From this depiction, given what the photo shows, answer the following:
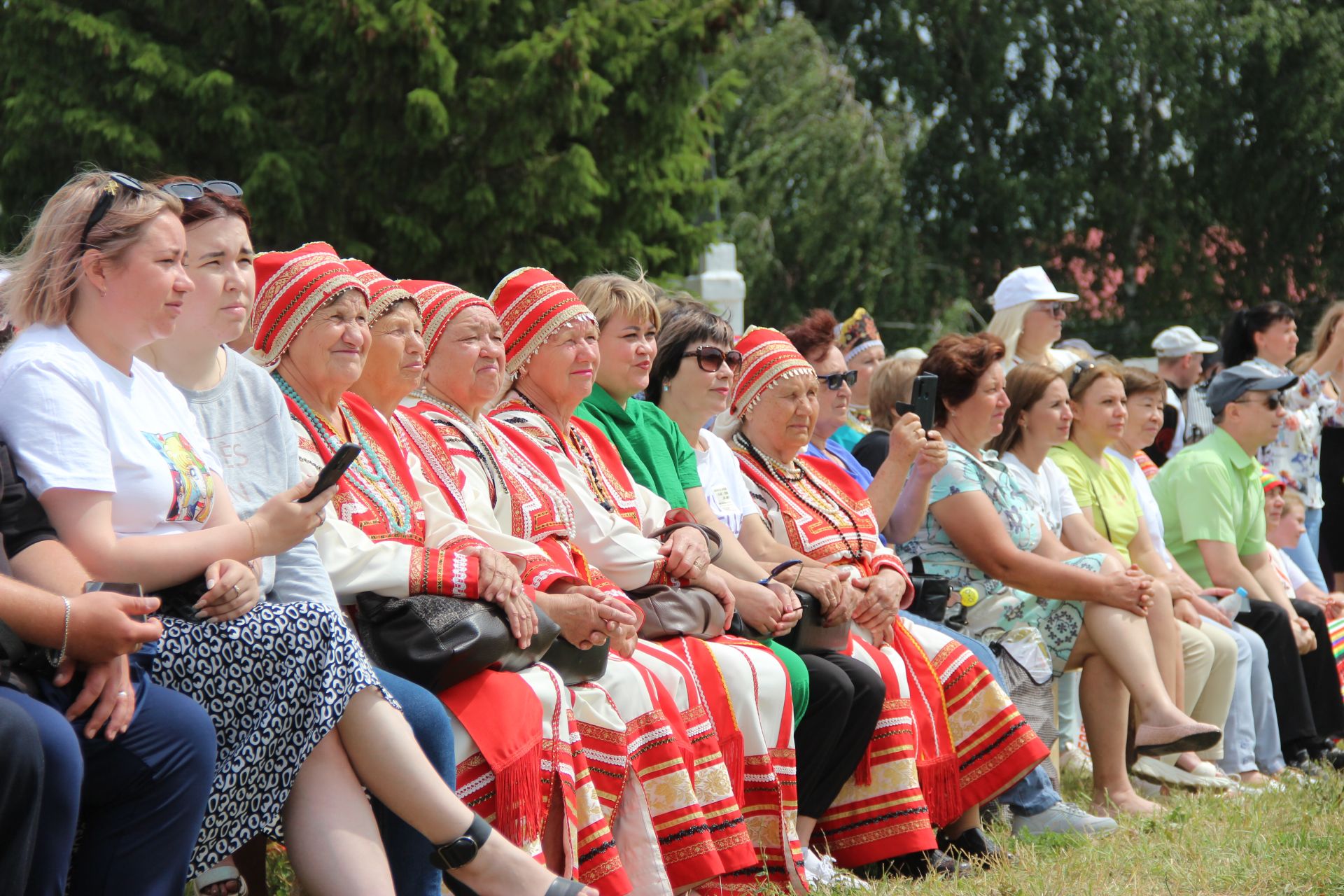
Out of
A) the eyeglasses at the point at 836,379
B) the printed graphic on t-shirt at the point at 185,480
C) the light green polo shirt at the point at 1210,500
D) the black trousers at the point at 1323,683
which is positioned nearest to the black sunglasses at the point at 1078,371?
the light green polo shirt at the point at 1210,500

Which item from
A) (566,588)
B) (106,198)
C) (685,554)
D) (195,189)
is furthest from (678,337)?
(106,198)

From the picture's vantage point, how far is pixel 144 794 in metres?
2.72

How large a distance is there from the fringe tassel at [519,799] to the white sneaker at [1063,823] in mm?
2152

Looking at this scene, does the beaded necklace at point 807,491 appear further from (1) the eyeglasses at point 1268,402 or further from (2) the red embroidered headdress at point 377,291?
(1) the eyeglasses at point 1268,402

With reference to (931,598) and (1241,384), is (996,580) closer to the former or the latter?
(931,598)

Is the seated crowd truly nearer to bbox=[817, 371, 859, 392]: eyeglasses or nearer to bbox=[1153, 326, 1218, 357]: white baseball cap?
bbox=[817, 371, 859, 392]: eyeglasses

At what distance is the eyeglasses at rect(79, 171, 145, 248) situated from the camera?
3029 millimetres

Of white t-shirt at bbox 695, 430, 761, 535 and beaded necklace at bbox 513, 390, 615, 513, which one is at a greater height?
beaded necklace at bbox 513, 390, 615, 513

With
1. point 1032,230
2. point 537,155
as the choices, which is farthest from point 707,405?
point 1032,230

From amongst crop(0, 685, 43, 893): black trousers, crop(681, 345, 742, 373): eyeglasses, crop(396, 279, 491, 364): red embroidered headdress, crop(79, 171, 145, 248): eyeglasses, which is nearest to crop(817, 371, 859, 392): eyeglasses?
crop(681, 345, 742, 373): eyeglasses

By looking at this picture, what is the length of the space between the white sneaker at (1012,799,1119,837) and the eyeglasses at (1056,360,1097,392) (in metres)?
2.17

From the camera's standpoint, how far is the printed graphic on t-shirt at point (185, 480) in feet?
9.96

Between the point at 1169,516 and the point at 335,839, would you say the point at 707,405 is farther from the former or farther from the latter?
the point at 1169,516

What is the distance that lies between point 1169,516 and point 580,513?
151 inches
